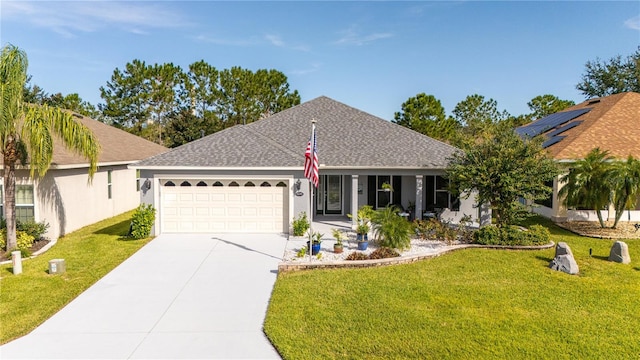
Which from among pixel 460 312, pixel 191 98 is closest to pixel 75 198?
pixel 460 312

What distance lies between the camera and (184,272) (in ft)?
35.2

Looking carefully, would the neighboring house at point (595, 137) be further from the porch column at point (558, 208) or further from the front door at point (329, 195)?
the front door at point (329, 195)

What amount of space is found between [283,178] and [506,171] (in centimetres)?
829

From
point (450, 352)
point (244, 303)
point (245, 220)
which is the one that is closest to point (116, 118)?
point (245, 220)

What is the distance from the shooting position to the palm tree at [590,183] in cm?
1528

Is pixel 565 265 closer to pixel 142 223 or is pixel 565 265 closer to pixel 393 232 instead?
pixel 393 232

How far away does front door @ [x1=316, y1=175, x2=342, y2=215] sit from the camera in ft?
61.8

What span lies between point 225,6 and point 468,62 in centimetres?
1817

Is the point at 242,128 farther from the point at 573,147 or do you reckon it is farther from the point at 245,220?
the point at 573,147

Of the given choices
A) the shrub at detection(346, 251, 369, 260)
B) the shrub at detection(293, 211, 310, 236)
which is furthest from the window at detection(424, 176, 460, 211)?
the shrub at detection(346, 251, 369, 260)

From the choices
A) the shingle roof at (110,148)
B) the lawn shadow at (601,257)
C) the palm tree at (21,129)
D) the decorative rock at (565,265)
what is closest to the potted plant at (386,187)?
the decorative rock at (565,265)

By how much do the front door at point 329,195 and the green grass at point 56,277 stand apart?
322 inches

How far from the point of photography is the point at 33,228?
1382 cm

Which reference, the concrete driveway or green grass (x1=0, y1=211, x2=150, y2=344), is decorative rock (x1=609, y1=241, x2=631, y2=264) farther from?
green grass (x1=0, y1=211, x2=150, y2=344)
